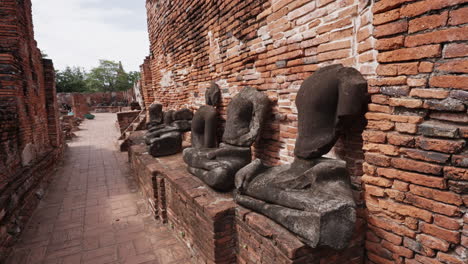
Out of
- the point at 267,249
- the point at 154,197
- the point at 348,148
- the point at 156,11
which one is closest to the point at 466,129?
the point at 348,148

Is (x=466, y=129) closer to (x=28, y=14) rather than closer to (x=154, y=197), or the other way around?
(x=154, y=197)

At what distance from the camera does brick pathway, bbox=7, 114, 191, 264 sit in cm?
293

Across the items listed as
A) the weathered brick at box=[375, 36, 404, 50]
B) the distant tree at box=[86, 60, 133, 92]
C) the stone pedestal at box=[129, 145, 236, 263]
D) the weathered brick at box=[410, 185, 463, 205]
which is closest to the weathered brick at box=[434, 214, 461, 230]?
the weathered brick at box=[410, 185, 463, 205]

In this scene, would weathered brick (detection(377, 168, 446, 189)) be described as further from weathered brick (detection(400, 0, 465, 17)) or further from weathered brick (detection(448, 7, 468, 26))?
weathered brick (detection(400, 0, 465, 17))

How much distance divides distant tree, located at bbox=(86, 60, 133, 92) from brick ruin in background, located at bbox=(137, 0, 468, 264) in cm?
4550

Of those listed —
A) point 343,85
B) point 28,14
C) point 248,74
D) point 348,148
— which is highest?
point 28,14

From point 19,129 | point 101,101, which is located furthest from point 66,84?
point 19,129

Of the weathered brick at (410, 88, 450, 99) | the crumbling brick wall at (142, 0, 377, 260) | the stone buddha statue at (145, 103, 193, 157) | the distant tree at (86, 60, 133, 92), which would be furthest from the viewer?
the distant tree at (86, 60, 133, 92)

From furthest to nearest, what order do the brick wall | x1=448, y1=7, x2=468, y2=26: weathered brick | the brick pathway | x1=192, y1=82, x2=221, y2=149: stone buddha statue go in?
1. the brick wall
2. x1=192, y1=82, x2=221, y2=149: stone buddha statue
3. the brick pathway
4. x1=448, y1=7, x2=468, y2=26: weathered brick

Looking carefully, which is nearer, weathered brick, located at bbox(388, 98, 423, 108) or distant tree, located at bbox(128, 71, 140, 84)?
weathered brick, located at bbox(388, 98, 423, 108)

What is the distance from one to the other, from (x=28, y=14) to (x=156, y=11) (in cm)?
313

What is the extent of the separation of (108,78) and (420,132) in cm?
4832

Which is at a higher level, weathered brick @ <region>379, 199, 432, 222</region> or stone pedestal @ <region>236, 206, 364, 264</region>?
weathered brick @ <region>379, 199, 432, 222</region>

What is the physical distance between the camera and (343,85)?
5.79ft
